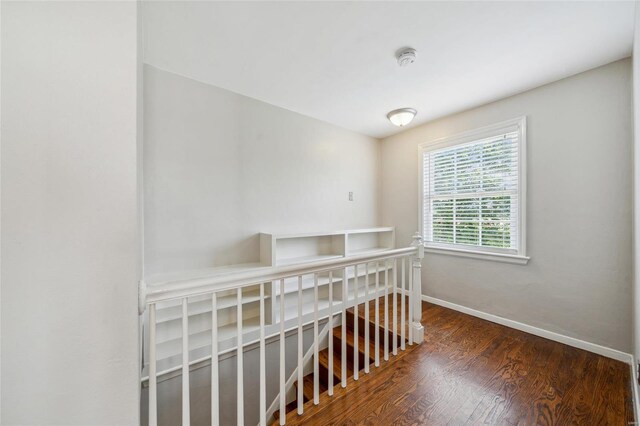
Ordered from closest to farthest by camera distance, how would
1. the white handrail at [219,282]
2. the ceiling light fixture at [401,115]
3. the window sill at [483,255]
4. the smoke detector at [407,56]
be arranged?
1. the white handrail at [219,282]
2. the smoke detector at [407,56]
3. the window sill at [483,255]
4. the ceiling light fixture at [401,115]

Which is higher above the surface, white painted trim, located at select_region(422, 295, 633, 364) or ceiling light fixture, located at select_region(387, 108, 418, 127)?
ceiling light fixture, located at select_region(387, 108, 418, 127)

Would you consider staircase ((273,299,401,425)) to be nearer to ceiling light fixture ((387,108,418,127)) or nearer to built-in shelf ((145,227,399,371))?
built-in shelf ((145,227,399,371))

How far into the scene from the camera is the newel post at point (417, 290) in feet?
6.75

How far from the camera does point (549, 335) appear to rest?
2203mm

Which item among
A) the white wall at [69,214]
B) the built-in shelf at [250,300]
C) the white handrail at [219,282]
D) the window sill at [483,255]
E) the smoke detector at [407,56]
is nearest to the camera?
the white wall at [69,214]

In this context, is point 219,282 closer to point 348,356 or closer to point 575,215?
point 348,356

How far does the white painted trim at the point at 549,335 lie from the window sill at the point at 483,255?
0.61 m

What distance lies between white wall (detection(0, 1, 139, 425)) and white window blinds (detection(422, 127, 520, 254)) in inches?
120

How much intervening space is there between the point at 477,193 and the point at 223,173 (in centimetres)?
273

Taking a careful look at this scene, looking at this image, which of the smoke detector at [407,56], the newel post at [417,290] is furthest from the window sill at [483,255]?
the smoke detector at [407,56]

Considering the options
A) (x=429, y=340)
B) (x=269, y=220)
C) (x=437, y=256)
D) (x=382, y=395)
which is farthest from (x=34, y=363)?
(x=437, y=256)

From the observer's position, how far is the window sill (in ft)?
7.78

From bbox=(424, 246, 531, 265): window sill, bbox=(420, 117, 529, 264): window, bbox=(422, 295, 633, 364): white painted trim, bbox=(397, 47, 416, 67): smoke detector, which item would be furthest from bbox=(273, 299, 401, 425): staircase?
bbox=(397, 47, 416, 67): smoke detector

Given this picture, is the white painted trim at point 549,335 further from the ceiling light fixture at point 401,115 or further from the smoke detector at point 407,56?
the smoke detector at point 407,56
